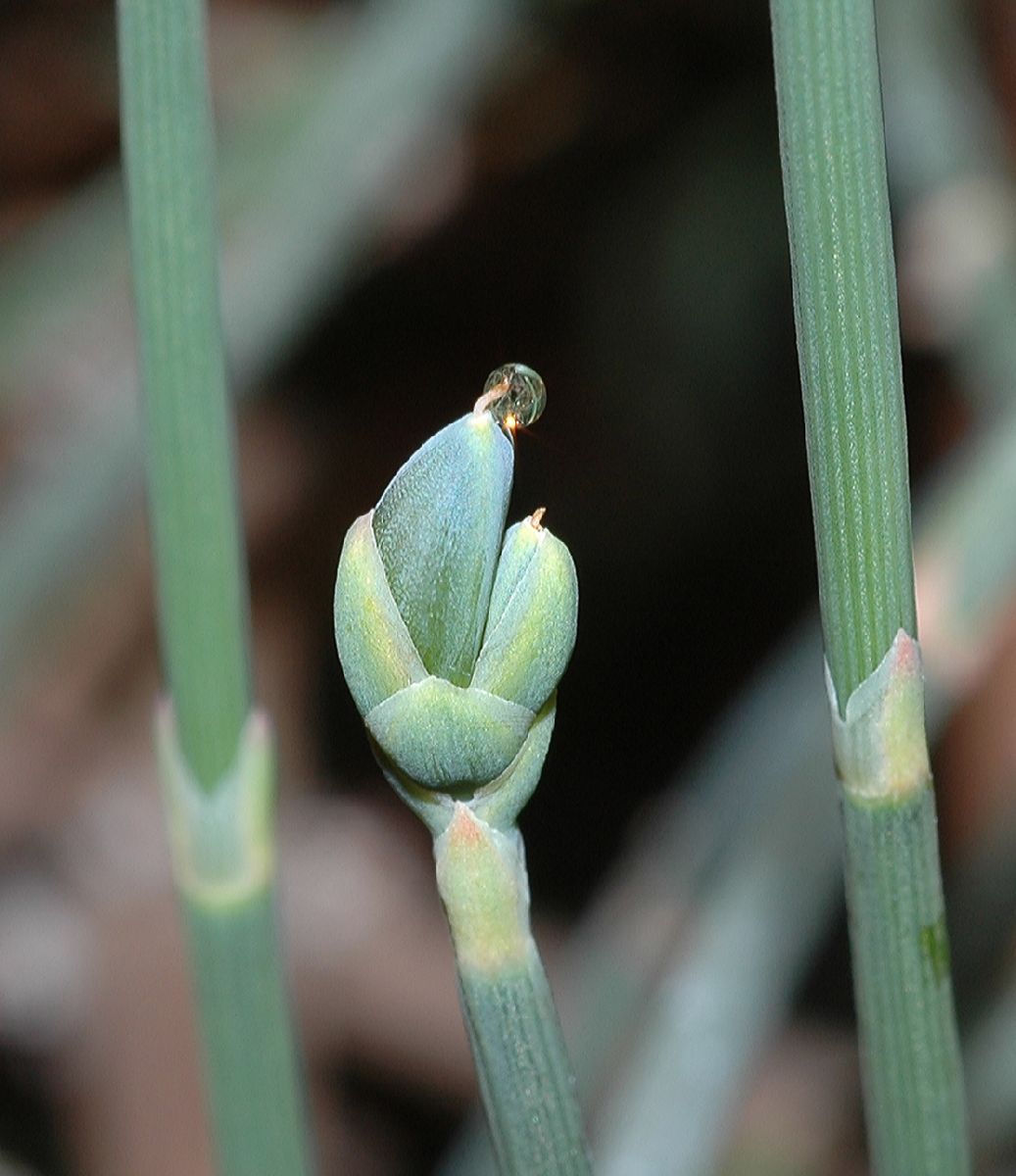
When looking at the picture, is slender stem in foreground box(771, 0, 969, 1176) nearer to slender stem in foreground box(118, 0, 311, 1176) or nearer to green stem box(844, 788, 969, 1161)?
green stem box(844, 788, 969, 1161)

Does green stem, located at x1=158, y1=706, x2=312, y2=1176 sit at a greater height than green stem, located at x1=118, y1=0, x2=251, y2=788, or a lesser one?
lesser

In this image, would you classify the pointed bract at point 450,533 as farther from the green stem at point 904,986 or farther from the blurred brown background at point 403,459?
the blurred brown background at point 403,459

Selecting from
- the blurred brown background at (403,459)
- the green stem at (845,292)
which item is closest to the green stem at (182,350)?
the green stem at (845,292)

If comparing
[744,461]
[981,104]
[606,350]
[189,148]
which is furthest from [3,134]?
[189,148]

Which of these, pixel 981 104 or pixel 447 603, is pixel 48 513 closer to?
pixel 447 603

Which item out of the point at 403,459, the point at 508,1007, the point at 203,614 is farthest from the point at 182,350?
the point at 403,459

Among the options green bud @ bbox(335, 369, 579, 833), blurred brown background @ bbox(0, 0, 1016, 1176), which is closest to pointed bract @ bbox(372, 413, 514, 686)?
green bud @ bbox(335, 369, 579, 833)

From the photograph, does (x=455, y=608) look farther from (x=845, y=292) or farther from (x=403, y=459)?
(x=403, y=459)
